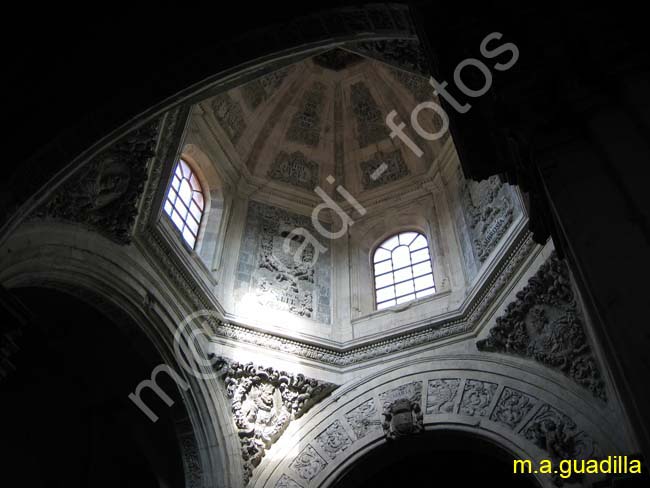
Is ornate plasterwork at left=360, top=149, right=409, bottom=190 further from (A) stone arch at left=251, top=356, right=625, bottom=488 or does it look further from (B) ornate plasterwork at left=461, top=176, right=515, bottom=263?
(A) stone arch at left=251, top=356, right=625, bottom=488

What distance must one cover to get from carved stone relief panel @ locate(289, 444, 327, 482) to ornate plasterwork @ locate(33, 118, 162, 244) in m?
3.83

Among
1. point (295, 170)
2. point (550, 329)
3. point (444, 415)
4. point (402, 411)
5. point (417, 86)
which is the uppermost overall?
point (417, 86)

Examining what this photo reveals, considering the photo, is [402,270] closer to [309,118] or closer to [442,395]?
[442,395]

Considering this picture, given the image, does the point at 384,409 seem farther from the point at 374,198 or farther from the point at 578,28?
the point at 578,28

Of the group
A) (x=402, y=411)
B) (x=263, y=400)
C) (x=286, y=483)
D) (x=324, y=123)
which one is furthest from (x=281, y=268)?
(x=324, y=123)

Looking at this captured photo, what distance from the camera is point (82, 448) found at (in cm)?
1057

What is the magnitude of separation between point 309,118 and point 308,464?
7603 mm

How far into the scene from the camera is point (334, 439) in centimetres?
945

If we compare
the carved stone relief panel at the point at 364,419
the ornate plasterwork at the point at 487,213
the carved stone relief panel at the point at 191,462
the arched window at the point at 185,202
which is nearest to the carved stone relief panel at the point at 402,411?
the carved stone relief panel at the point at 364,419

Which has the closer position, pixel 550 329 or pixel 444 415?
pixel 550 329

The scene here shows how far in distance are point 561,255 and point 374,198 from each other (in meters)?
8.12

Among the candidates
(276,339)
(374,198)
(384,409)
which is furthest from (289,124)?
(384,409)

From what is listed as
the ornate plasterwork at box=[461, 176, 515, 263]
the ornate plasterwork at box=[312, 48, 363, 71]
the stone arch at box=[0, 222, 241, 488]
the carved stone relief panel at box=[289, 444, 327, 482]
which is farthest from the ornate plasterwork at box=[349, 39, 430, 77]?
the ornate plasterwork at box=[312, 48, 363, 71]

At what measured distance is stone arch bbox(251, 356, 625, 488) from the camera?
8.03m
